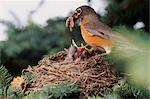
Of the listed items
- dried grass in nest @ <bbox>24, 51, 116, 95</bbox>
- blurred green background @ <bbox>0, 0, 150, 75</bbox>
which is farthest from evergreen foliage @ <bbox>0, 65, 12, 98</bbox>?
blurred green background @ <bbox>0, 0, 150, 75</bbox>

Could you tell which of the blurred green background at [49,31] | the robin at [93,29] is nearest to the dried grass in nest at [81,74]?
the robin at [93,29]

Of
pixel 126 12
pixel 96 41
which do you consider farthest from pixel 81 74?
pixel 126 12

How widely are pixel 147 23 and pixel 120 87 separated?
1.21 meters

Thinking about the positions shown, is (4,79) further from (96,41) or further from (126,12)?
(126,12)

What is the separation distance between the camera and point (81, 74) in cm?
140

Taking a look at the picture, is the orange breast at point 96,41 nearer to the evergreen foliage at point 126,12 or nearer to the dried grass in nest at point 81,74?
the dried grass in nest at point 81,74

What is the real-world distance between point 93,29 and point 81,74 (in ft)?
0.86

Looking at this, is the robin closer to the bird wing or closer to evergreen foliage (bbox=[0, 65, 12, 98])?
the bird wing

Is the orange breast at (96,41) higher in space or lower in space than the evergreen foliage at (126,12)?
lower

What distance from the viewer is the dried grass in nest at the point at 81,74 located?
1365 millimetres

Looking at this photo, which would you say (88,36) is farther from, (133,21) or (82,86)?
(133,21)

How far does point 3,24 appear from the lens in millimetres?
2328

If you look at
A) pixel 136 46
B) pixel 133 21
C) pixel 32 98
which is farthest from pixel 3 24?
pixel 32 98

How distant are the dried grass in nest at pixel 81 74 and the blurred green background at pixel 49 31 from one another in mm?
808
